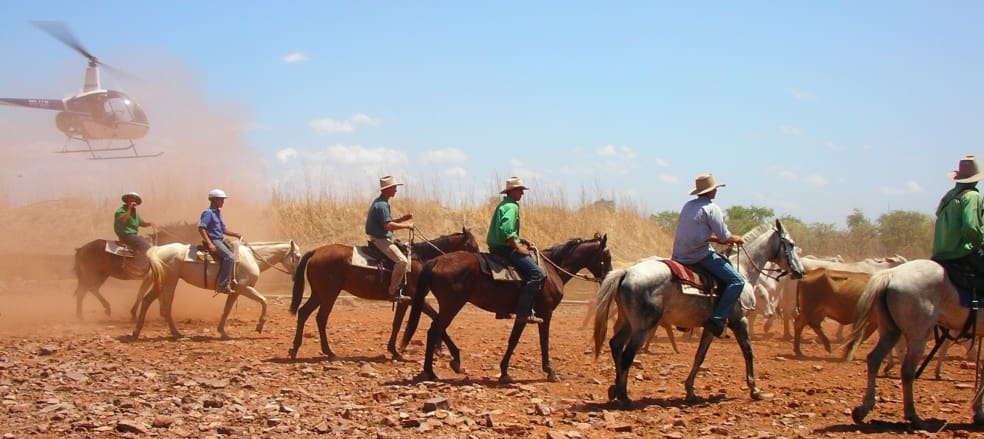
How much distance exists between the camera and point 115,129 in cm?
3419

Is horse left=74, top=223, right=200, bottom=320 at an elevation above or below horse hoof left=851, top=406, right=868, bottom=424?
above

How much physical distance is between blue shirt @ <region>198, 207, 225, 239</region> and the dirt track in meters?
1.72

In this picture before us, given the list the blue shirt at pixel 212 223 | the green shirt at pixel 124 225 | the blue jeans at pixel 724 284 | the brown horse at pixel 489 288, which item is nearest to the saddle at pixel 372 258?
the brown horse at pixel 489 288

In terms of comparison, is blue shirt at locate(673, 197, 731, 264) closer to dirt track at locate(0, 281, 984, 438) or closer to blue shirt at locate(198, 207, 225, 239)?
dirt track at locate(0, 281, 984, 438)

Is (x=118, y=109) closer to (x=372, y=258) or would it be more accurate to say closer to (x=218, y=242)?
(x=218, y=242)

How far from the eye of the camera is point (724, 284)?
905 cm

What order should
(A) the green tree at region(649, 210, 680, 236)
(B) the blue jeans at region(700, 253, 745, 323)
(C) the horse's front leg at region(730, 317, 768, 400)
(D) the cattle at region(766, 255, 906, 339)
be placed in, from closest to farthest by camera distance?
(B) the blue jeans at region(700, 253, 745, 323) < (C) the horse's front leg at region(730, 317, 768, 400) < (D) the cattle at region(766, 255, 906, 339) < (A) the green tree at region(649, 210, 680, 236)

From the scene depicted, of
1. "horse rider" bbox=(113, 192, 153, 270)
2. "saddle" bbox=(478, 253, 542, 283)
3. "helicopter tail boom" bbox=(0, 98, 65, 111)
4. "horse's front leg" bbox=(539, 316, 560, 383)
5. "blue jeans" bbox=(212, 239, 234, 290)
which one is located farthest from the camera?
"helicopter tail boom" bbox=(0, 98, 65, 111)

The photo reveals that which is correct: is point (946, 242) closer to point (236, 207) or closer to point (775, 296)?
point (775, 296)

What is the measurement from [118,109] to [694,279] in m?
30.9

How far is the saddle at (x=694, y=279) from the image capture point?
8797 millimetres

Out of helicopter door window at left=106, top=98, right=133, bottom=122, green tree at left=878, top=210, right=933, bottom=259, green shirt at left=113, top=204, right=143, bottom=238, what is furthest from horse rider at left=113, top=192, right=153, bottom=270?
green tree at left=878, top=210, right=933, bottom=259

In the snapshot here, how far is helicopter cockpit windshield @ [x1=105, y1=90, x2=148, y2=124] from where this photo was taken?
33.9m

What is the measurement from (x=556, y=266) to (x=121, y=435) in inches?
218
